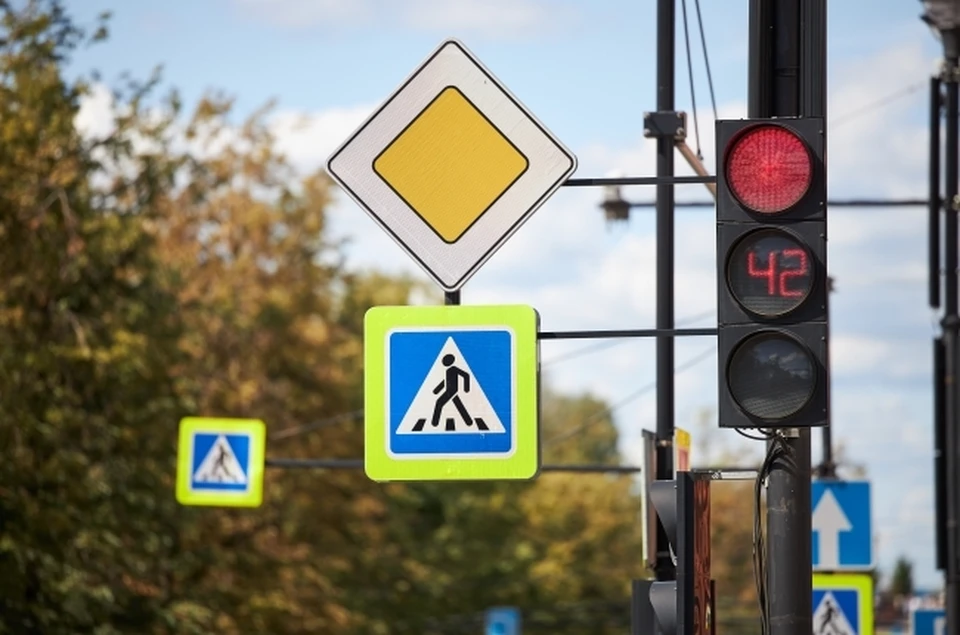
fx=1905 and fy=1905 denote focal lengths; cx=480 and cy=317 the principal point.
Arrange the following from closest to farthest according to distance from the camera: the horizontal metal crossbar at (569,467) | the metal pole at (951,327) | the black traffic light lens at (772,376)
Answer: the black traffic light lens at (772,376)
the metal pole at (951,327)
the horizontal metal crossbar at (569,467)

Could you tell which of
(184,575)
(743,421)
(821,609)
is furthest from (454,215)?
(184,575)

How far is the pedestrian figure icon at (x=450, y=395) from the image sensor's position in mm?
7285

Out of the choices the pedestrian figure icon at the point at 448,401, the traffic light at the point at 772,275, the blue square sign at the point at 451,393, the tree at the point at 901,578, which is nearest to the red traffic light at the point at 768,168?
the traffic light at the point at 772,275

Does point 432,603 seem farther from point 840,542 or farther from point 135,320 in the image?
point 840,542

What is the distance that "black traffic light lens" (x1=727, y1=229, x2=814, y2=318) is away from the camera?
6910mm

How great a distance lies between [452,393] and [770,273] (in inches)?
51.4

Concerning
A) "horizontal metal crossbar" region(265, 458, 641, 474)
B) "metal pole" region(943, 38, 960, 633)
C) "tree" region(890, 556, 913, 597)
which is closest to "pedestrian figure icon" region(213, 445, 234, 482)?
"horizontal metal crossbar" region(265, 458, 641, 474)

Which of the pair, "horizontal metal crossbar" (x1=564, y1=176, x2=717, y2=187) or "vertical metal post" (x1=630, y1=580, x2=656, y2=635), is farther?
"vertical metal post" (x1=630, y1=580, x2=656, y2=635)

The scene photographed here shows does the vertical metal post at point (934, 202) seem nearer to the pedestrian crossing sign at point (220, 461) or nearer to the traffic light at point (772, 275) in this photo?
the pedestrian crossing sign at point (220, 461)

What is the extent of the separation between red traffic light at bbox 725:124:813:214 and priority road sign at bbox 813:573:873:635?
1025 centimetres

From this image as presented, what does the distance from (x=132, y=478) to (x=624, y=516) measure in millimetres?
58113

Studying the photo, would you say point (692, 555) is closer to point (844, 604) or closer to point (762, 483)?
point (762, 483)

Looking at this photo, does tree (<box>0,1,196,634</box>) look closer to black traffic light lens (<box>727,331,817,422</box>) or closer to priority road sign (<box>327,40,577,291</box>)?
priority road sign (<box>327,40,577,291</box>)

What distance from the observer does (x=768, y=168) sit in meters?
7.02
